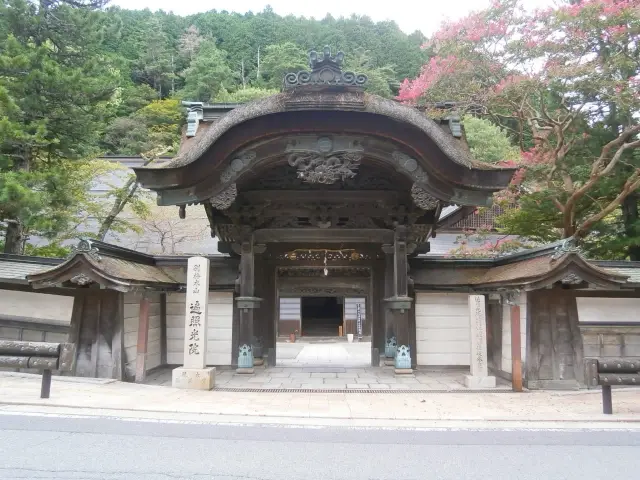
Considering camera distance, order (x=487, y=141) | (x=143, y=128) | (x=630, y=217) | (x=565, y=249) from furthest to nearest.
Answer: (x=143, y=128) → (x=487, y=141) → (x=630, y=217) → (x=565, y=249)

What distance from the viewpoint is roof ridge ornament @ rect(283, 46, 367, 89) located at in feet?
23.1

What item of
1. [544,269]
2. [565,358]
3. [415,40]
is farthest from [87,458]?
[415,40]

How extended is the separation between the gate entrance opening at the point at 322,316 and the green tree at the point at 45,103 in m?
18.4

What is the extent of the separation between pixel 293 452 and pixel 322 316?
26.5 m

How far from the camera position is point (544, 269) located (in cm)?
755

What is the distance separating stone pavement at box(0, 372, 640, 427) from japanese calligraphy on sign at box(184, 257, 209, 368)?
58 centimetres

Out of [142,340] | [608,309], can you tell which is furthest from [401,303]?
[142,340]

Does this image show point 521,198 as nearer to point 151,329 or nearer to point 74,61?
point 151,329

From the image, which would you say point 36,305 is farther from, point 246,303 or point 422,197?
point 422,197

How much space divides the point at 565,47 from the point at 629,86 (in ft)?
5.52

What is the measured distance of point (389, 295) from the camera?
10.2 meters

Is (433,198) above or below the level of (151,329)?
above

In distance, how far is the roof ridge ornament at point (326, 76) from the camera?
7.05 metres

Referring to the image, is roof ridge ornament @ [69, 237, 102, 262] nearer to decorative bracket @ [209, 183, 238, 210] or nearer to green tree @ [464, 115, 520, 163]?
decorative bracket @ [209, 183, 238, 210]
